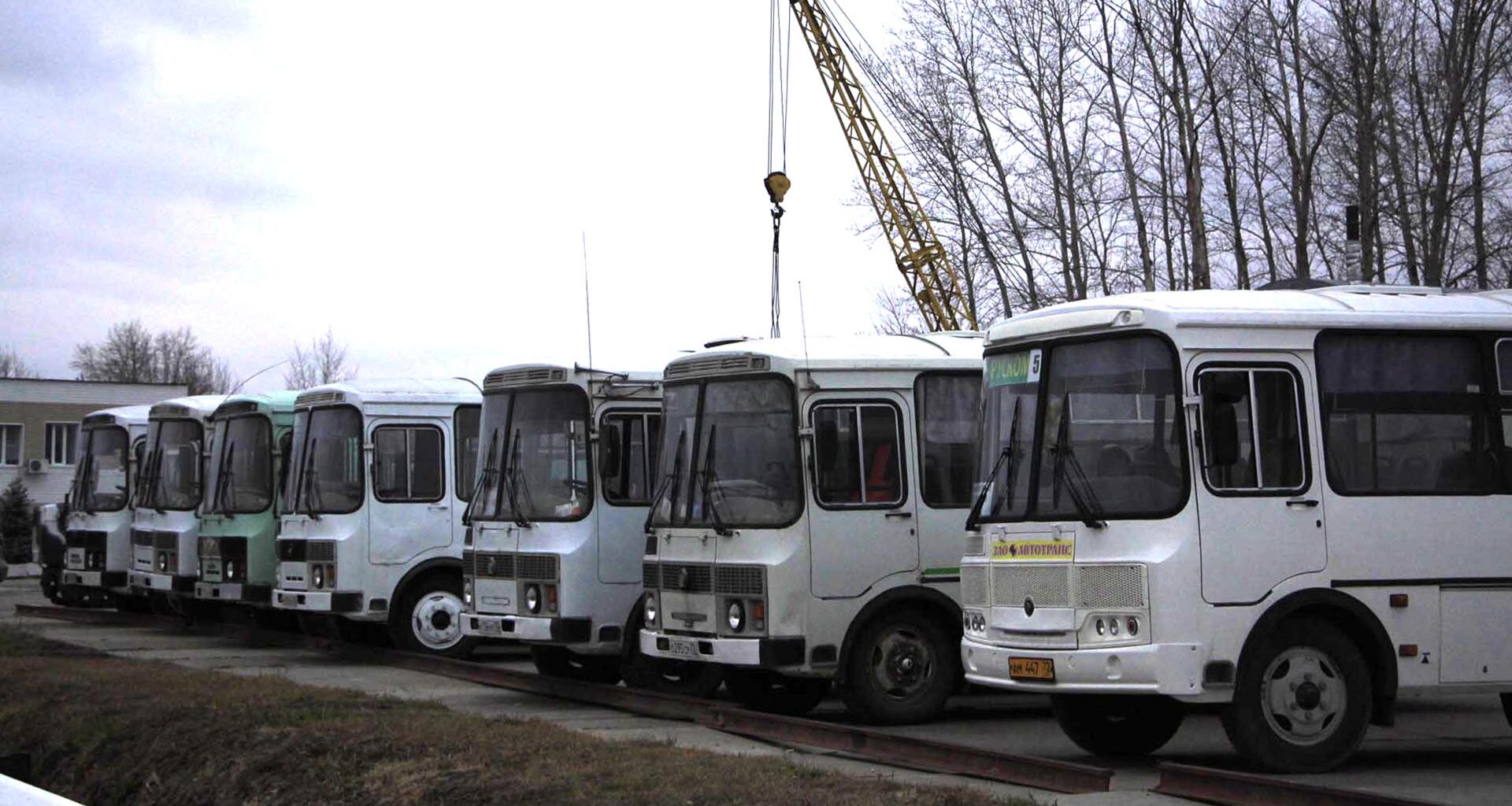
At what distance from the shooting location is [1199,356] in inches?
415

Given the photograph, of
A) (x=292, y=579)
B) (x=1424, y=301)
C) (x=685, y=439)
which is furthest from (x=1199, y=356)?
(x=292, y=579)

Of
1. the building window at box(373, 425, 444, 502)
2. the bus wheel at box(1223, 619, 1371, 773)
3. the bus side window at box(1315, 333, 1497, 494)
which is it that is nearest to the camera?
the bus wheel at box(1223, 619, 1371, 773)

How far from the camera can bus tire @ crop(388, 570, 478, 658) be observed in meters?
19.4

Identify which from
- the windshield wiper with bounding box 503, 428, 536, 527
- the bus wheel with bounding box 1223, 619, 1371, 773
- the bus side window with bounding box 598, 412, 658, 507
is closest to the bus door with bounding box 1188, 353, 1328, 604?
the bus wheel with bounding box 1223, 619, 1371, 773

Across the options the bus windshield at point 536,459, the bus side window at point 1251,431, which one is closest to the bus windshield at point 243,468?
the bus windshield at point 536,459

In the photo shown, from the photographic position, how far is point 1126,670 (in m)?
10.2

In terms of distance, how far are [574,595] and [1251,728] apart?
6.58 m

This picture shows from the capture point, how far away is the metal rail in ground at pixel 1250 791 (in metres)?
8.34

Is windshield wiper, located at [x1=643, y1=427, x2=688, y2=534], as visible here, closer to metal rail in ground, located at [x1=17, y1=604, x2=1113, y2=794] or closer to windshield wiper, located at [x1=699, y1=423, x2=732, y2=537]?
windshield wiper, located at [x1=699, y1=423, x2=732, y2=537]

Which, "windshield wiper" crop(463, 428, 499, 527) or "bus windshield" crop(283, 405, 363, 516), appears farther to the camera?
"bus windshield" crop(283, 405, 363, 516)

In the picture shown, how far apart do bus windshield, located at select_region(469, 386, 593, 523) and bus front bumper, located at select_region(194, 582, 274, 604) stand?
6.22 metres

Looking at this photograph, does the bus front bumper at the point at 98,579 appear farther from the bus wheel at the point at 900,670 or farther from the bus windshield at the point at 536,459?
the bus wheel at the point at 900,670

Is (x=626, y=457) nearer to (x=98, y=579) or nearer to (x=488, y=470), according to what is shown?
(x=488, y=470)

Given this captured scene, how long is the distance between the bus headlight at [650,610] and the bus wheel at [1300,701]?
523cm
